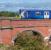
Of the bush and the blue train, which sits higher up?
the blue train

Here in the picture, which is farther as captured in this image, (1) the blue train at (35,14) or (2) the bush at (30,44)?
(1) the blue train at (35,14)

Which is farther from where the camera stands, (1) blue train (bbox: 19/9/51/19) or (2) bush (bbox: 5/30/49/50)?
(1) blue train (bbox: 19/9/51/19)

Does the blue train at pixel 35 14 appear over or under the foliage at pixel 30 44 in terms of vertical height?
over

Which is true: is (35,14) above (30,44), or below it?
above

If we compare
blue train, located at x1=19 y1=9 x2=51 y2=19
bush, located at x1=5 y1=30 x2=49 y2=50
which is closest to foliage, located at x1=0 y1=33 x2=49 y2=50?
bush, located at x1=5 y1=30 x2=49 y2=50

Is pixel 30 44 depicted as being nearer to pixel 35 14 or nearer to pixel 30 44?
pixel 30 44

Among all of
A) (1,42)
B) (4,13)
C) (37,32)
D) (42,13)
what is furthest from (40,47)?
(4,13)

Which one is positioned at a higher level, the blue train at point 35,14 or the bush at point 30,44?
the blue train at point 35,14

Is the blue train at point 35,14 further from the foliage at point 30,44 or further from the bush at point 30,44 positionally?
the bush at point 30,44

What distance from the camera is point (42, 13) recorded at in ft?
89.6

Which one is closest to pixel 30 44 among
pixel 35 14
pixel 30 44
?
pixel 30 44

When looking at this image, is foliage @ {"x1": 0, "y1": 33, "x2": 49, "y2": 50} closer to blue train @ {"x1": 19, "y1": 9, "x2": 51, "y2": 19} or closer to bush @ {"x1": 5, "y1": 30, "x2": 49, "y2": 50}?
bush @ {"x1": 5, "y1": 30, "x2": 49, "y2": 50}

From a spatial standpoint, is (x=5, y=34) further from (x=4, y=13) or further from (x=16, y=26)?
(x=4, y=13)

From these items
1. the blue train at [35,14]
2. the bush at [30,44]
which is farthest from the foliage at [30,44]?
the blue train at [35,14]
